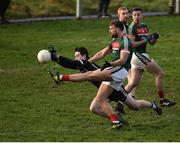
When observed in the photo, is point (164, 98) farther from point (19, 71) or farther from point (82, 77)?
point (19, 71)

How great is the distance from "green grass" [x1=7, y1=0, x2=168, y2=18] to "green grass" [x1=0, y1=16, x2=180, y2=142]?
2.47 meters

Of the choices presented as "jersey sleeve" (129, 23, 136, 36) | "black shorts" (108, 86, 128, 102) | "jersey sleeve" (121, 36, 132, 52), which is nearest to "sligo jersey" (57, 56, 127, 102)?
"black shorts" (108, 86, 128, 102)

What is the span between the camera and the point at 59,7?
3306 centimetres

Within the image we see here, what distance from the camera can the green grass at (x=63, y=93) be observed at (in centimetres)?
1413

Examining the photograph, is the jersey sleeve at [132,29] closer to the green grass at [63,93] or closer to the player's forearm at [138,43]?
the player's forearm at [138,43]

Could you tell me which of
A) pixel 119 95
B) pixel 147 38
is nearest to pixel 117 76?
pixel 119 95

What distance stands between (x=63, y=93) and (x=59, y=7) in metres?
15.1

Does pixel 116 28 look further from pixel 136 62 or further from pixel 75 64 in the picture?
pixel 136 62

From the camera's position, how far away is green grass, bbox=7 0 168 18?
3216cm

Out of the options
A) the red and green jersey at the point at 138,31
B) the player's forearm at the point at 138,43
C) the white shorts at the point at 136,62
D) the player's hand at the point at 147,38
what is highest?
the red and green jersey at the point at 138,31

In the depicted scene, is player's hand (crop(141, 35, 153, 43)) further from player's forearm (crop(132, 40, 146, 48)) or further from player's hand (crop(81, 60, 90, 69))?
player's hand (crop(81, 60, 90, 69))

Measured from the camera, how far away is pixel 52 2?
109 ft

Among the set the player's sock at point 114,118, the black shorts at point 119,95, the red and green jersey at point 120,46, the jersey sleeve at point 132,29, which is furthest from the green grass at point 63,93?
the jersey sleeve at point 132,29

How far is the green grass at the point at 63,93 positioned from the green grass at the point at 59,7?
2.47 metres
